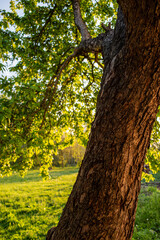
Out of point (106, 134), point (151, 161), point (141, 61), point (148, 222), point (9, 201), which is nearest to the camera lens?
point (141, 61)

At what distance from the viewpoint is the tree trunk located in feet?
4.40

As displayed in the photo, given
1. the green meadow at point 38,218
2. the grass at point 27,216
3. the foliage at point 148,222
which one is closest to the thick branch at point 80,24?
the green meadow at point 38,218

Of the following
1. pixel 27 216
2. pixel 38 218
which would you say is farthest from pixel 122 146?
pixel 27 216

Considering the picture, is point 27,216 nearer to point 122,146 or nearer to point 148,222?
point 148,222

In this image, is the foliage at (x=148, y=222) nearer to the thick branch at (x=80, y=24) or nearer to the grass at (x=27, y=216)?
the grass at (x=27, y=216)

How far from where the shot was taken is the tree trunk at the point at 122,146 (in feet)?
4.40

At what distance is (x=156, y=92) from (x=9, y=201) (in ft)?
28.8

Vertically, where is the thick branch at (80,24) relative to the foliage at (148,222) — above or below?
above

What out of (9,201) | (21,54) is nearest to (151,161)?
(21,54)

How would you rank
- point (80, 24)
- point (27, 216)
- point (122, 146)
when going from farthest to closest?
point (27, 216), point (80, 24), point (122, 146)

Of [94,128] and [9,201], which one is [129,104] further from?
[9,201]

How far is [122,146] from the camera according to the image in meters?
1.41

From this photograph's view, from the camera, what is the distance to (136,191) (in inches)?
57.7

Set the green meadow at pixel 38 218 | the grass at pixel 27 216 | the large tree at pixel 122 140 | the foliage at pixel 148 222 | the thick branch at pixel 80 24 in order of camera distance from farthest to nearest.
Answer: the grass at pixel 27 216
the green meadow at pixel 38 218
the foliage at pixel 148 222
the thick branch at pixel 80 24
the large tree at pixel 122 140
